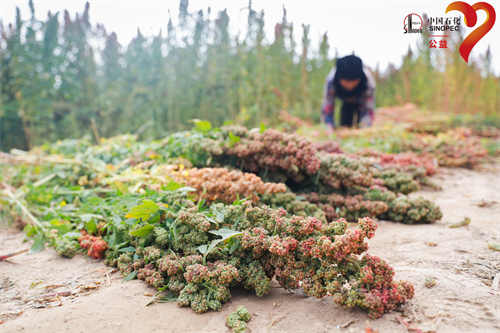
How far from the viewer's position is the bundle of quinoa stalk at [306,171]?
2.49 meters

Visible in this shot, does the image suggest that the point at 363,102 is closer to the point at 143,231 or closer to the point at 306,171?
the point at 306,171

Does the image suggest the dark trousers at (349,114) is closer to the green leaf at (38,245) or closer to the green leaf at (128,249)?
the green leaf at (128,249)

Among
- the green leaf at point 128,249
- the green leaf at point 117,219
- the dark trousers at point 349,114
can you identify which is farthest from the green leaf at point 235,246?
the dark trousers at point 349,114

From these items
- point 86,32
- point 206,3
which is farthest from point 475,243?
point 86,32

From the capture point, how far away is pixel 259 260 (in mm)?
1621

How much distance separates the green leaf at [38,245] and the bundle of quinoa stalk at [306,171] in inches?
51.6

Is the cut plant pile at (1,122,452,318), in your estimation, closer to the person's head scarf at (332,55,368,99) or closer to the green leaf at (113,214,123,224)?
the green leaf at (113,214,123,224)

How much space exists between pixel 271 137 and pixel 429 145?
3.90 m

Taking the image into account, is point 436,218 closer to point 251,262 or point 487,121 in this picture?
point 251,262

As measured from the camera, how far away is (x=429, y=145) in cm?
529

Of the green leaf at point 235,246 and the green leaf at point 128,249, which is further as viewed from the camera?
the green leaf at point 128,249

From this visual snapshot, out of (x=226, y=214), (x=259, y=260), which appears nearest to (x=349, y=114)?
(x=226, y=214)

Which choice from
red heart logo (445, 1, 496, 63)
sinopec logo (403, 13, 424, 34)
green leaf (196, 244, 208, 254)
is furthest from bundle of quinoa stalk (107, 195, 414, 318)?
red heart logo (445, 1, 496, 63)

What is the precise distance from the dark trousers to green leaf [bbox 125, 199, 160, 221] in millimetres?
5778
